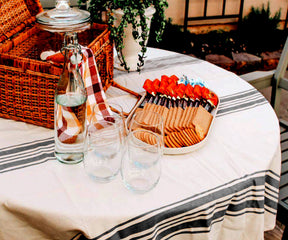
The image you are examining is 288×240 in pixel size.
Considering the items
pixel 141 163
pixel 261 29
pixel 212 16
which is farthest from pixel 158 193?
pixel 261 29

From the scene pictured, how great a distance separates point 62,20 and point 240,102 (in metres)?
0.69

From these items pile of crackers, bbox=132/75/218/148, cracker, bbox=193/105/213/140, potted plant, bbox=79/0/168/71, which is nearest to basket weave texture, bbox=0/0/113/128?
Answer: potted plant, bbox=79/0/168/71

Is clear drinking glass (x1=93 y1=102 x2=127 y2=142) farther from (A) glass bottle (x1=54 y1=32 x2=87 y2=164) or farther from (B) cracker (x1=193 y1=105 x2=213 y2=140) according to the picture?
(B) cracker (x1=193 y1=105 x2=213 y2=140)

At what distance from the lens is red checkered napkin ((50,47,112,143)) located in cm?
93

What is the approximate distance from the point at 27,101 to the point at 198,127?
0.53 metres

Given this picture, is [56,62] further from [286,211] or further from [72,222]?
[286,211]

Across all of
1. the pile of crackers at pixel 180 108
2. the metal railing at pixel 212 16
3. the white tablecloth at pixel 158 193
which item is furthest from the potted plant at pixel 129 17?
the metal railing at pixel 212 16

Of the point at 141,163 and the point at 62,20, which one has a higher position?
the point at 62,20

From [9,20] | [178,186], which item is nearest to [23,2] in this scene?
[9,20]

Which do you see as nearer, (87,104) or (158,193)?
(158,193)

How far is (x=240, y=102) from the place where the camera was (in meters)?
1.29

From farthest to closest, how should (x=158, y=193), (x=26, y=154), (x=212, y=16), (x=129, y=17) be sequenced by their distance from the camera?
1. (x=212, y=16)
2. (x=129, y=17)
3. (x=26, y=154)
4. (x=158, y=193)

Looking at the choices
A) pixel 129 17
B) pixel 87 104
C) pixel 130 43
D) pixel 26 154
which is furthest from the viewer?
pixel 130 43

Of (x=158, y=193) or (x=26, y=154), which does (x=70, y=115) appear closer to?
(x=26, y=154)
